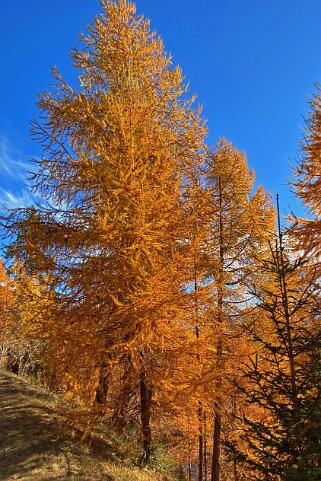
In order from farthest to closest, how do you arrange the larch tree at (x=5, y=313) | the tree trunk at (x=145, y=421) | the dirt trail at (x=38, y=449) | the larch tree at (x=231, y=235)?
the larch tree at (x=5, y=313)
the larch tree at (x=231, y=235)
the tree trunk at (x=145, y=421)
the dirt trail at (x=38, y=449)

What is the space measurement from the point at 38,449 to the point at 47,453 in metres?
0.23

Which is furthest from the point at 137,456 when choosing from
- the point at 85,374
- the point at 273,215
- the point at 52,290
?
the point at 273,215

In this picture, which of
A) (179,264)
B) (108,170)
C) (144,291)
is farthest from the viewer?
(179,264)

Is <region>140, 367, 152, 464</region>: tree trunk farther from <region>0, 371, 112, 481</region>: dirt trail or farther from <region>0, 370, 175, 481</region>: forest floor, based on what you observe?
<region>0, 371, 112, 481</region>: dirt trail

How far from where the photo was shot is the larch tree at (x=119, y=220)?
629cm

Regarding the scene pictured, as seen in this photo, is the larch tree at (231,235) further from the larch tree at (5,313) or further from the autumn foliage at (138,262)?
the larch tree at (5,313)

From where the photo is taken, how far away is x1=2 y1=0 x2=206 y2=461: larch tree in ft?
20.6

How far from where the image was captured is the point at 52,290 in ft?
22.6

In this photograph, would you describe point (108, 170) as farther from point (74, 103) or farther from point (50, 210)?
point (74, 103)

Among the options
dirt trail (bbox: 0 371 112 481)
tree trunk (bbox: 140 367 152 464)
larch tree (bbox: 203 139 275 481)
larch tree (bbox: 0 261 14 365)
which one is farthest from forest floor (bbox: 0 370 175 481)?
larch tree (bbox: 0 261 14 365)

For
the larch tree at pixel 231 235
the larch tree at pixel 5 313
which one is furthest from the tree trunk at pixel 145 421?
the larch tree at pixel 5 313

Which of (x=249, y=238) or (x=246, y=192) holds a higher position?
(x=246, y=192)

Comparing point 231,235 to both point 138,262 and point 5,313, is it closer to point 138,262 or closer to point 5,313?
point 138,262

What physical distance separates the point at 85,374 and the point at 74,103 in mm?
5607
